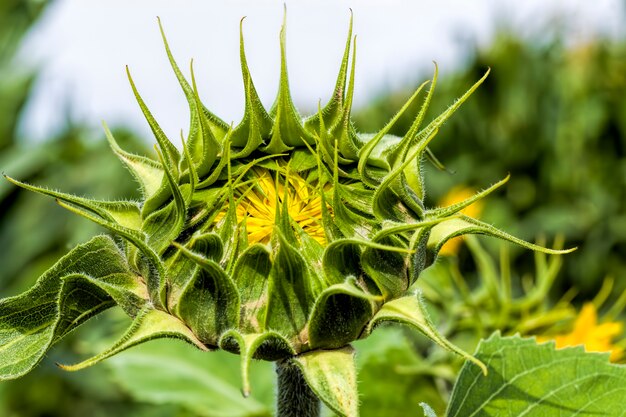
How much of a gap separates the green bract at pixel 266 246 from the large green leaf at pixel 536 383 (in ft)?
0.87

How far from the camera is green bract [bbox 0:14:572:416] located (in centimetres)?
127

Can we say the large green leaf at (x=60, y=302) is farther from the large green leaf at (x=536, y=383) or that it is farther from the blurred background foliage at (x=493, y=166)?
the blurred background foliage at (x=493, y=166)

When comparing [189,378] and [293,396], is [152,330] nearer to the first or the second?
[293,396]

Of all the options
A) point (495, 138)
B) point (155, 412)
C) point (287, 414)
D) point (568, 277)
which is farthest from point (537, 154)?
point (287, 414)

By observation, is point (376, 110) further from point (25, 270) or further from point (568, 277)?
point (25, 270)

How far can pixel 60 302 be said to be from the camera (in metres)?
1.34

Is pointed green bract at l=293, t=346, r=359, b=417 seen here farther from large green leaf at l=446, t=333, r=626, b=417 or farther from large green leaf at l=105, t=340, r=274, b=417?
large green leaf at l=105, t=340, r=274, b=417

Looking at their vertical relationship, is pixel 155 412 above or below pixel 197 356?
below

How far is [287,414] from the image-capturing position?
4.83 ft

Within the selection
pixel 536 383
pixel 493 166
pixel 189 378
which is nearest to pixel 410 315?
pixel 536 383

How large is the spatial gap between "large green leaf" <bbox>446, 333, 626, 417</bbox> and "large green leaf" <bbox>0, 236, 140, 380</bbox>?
0.60 m

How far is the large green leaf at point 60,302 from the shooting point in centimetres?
135

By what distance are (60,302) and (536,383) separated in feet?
2.67

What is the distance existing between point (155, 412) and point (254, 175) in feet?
9.38
